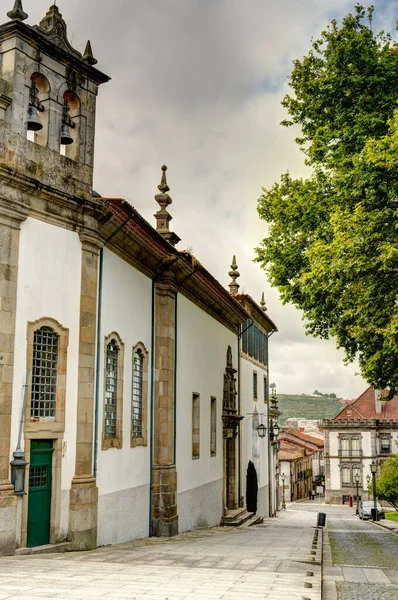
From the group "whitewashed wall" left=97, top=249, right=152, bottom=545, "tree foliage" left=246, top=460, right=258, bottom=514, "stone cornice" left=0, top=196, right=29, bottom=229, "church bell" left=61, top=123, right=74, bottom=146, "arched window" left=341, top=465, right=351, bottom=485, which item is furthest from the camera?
"arched window" left=341, top=465, right=351, bottom=485

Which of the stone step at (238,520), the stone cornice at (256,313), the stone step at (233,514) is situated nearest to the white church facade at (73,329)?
the stone step at (238,520)

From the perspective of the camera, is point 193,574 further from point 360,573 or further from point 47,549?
point 360,573

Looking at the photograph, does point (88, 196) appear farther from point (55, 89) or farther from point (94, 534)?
point (94, 534)

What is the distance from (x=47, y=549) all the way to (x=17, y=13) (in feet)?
33.1

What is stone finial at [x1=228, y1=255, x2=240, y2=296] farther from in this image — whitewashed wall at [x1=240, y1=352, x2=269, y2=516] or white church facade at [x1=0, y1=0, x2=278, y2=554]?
white church facade at [x1=0, y1=0, x2=278, y2=554]

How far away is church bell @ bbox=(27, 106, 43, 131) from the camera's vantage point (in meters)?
12.5

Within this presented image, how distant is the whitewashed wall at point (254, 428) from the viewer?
1257 inches

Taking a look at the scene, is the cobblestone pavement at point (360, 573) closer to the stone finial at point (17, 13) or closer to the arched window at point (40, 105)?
the arched window at point (40, 105)

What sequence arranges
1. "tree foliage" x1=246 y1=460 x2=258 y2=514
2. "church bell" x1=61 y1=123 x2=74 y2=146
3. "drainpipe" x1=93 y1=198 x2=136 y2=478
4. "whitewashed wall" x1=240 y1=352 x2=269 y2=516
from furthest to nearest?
"whitewashed wall" x1=240 y1=352 x2=269 y2=516 < "tree foliage" x1=246 y1=460 x2=258 y2=514 < "drainpipe" x1=93 y1=198 x2=136 y2=478 < "church bell" x1=61 y1=123 x2=74 y2=146

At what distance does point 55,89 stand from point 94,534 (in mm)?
9096

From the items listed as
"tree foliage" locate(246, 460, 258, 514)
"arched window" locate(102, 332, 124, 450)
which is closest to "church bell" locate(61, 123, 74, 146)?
"arched window" locate(102, 332, 124, 450)

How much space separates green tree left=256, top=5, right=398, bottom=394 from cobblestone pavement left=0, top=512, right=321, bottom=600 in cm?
581

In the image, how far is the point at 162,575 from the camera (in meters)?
9.29

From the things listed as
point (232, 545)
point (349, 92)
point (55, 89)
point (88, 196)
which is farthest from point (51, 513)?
point (349, 92)
